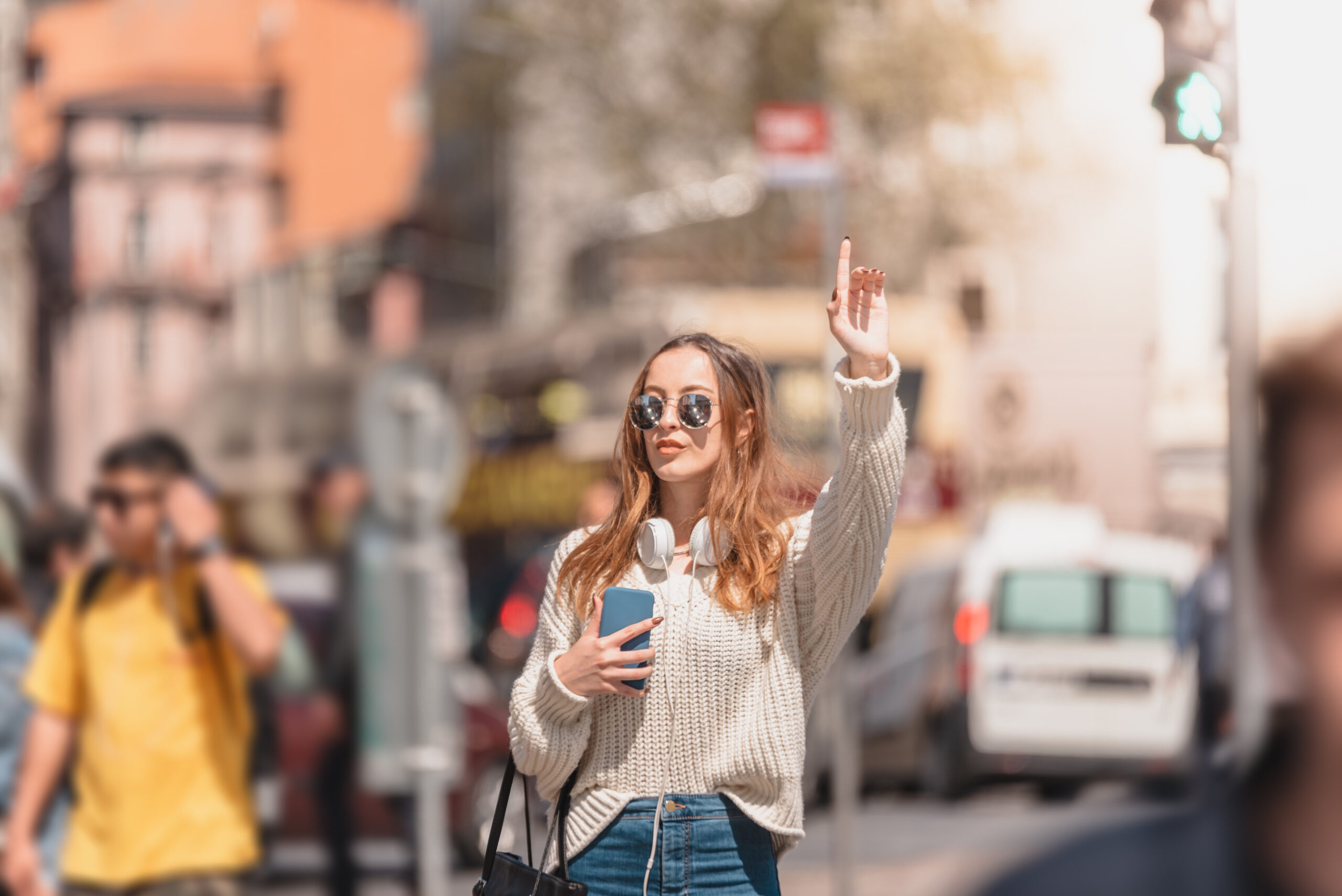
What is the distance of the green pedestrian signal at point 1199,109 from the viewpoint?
9.25 feet

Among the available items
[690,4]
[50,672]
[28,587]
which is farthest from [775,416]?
[690,4]

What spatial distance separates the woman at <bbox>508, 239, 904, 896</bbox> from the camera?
2602 millimetres

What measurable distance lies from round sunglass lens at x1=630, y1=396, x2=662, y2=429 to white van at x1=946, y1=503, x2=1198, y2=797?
10.9m

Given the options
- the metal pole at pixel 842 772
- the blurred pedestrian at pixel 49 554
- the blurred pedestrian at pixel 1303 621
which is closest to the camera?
the blurred pedestrian at pixel 1303 621

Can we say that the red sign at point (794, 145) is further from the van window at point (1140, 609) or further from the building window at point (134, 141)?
the building window at point (134, 141)

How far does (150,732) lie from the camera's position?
4.93m

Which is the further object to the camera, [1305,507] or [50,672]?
[50,672]

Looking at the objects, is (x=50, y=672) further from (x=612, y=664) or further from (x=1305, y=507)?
(x=1305, y=507)

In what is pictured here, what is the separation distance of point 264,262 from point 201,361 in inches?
109

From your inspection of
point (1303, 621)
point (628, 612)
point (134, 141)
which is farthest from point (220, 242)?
point (1303, 621)

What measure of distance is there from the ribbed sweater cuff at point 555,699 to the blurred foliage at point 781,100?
81.6ft

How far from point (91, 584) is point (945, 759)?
936cm

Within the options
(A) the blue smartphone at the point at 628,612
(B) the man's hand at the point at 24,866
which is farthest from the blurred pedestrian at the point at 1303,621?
(B) the man's hand at the point at 24,866

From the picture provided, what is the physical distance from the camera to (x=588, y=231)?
1249 inches
